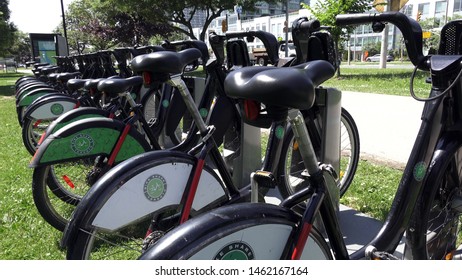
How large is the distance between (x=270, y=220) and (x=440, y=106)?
3.44 feet

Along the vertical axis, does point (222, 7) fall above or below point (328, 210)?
above

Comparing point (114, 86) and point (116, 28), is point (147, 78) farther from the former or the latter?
point (116, 28)

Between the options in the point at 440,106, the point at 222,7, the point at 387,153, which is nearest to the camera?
the point at 440,106

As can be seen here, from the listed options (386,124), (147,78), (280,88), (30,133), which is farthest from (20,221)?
(386,124)

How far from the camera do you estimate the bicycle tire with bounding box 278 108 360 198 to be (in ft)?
9.58

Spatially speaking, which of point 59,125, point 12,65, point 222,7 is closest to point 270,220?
point 59,125

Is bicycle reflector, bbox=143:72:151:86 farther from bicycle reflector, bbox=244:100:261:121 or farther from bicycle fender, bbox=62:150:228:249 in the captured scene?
bicycle reflector, bbox=244:100:261:121

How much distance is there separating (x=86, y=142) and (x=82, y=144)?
31mm

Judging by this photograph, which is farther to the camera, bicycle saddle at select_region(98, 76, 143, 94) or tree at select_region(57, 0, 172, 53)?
tree at select_region(57, 0, 172, 53)

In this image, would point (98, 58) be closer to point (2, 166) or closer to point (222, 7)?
point (2, 166)

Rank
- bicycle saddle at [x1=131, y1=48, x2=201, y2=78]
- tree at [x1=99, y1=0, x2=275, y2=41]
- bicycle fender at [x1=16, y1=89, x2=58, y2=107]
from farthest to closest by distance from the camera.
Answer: tree at [x1=99, y1=0, x2=275, y2=41]
bicycle fender at [x1=16, y1=89, x2=58, y2=107]
bicycle saddle at [x1=131, y1=48, x2=201, y2=78]

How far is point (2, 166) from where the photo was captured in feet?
15.9

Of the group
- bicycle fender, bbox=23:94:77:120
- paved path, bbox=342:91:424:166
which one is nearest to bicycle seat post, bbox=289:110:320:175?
paved path, bbox=342:91:424:166

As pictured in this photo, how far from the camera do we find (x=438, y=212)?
6.61 feet
